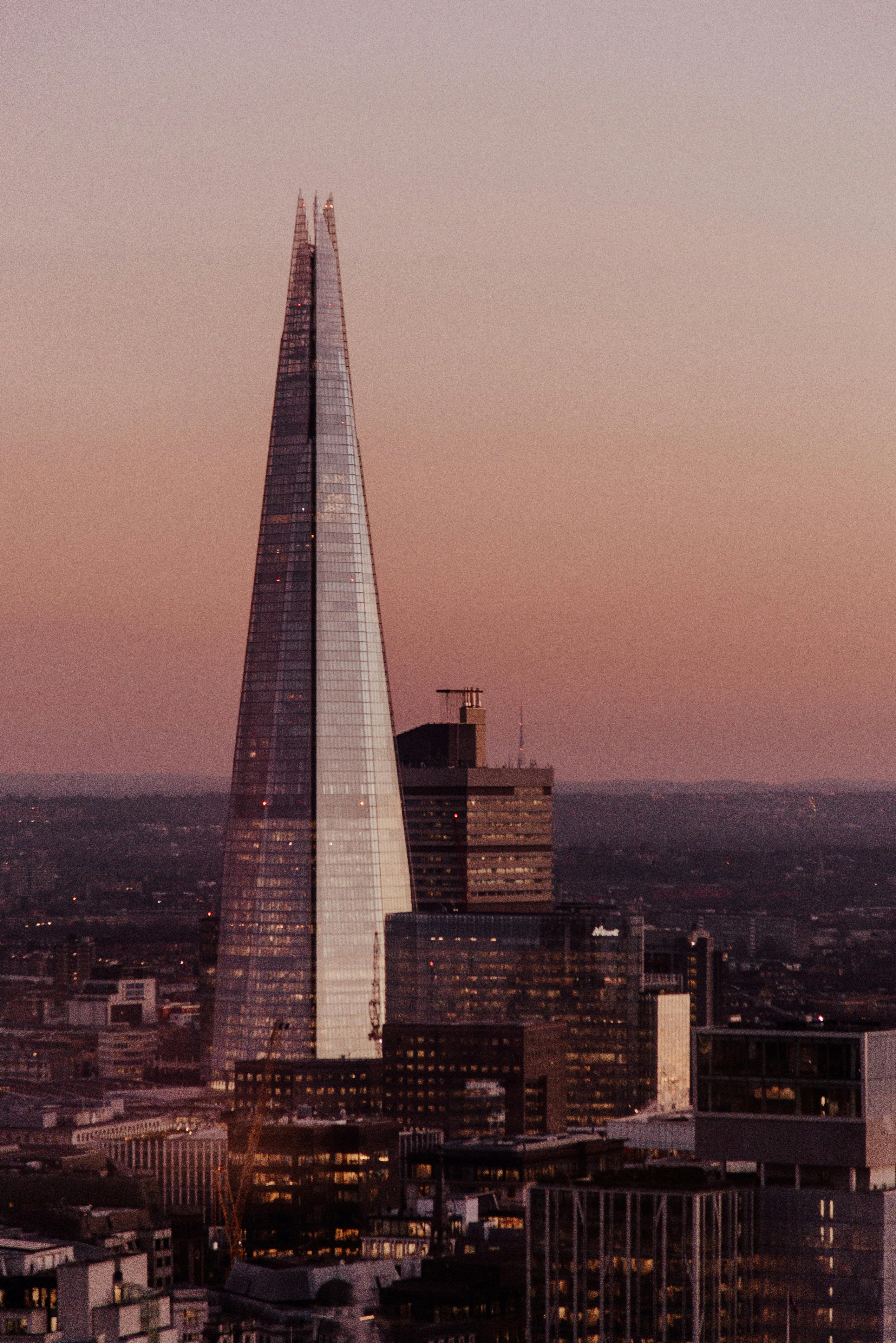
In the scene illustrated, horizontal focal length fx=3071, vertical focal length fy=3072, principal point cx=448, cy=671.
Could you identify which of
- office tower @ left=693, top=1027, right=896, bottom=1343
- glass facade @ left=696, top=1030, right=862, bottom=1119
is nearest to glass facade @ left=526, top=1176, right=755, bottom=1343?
office tower @ left=693, top=1027, right=896, bottom=1343

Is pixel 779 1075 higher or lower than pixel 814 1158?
higher

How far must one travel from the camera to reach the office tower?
119 meters

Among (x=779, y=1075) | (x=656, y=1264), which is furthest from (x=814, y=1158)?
(x=656, y=1264)

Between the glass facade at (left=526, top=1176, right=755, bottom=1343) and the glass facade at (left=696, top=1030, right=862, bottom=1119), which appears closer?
the glass facade at (left=526, top=1176, right=755, bottom=1343)

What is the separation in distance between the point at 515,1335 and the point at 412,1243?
133 ft

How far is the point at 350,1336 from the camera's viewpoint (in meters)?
152

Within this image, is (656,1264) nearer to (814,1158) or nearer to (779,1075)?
(814,1158)

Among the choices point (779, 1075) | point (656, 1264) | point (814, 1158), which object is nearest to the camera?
point (656, 1264)

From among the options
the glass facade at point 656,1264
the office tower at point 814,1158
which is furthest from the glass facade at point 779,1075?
Result: the glass facade at point 656,1264

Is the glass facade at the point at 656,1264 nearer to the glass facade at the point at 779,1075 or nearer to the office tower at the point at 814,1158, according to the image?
the office tower at the point at 814,1158

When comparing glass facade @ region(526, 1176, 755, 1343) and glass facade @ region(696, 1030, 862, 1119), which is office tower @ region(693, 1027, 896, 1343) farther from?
glass facade @ region(526, 1176, 755, 1343)

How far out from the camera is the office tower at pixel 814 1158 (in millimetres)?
118625

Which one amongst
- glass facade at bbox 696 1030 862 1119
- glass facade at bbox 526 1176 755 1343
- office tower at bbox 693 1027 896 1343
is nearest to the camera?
glass facade at bbox 526 1176 755 1343

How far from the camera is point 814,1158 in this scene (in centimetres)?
12031
